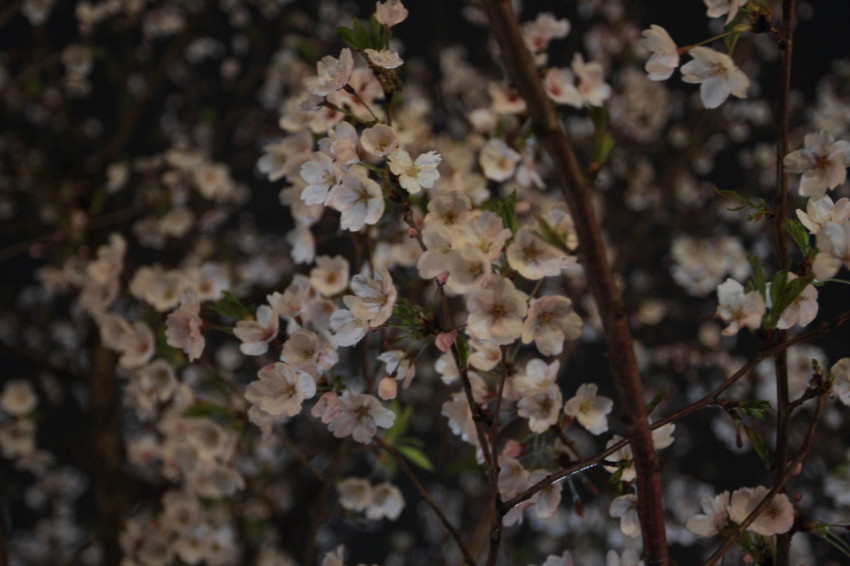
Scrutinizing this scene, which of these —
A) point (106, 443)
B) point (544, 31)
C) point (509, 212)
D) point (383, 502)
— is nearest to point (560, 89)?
point (544, 31)

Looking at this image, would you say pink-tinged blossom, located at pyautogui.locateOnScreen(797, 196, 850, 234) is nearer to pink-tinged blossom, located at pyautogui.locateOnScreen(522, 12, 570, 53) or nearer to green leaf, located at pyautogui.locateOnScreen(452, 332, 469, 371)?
green leaf, located at pyautogui.locateOnScreen(452, 332, 469, 371)

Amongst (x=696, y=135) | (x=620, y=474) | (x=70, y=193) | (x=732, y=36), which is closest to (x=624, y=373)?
(x=620, y=474)

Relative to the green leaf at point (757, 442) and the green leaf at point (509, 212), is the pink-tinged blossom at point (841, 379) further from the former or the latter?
the green leaf at point (509, 212)

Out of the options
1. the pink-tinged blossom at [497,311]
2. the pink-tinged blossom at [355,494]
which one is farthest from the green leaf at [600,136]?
the pink-tinged blossom at [355,494]

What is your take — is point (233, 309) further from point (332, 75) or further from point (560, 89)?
point (560, 89)

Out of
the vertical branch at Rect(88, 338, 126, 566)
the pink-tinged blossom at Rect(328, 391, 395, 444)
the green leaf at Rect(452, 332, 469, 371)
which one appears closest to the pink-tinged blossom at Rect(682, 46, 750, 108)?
the green leaf at Rect(452, 332, 469, 371)

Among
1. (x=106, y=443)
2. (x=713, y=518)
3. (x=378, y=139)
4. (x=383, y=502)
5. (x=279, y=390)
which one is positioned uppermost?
(x=378, y=139)
